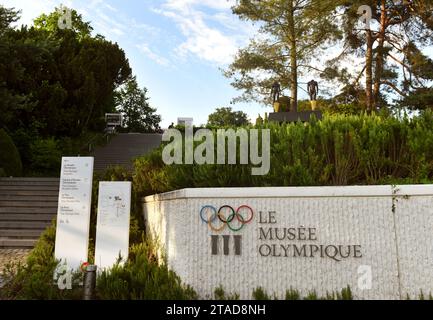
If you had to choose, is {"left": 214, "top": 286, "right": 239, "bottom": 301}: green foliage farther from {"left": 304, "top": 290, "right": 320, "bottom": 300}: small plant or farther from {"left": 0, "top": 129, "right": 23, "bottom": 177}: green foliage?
{"left": 0, "top": 129, "right": 23, "bottom": 177}: green foliage

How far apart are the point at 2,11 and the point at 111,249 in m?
11.7

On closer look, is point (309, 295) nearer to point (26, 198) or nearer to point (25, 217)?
point (25, 217)

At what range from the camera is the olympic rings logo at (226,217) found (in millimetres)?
5504

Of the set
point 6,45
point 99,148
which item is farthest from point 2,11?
point 99,148

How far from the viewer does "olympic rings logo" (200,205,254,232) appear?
5504mm

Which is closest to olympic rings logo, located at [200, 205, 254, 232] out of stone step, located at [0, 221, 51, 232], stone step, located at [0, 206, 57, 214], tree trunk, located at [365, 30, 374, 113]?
stone step, located at [0, 221, 51, 232]

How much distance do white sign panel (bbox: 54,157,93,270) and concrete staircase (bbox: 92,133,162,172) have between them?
12.6 meters

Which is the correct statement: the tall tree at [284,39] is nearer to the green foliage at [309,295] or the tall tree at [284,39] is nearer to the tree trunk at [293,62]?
the tree trunk at [293,62]

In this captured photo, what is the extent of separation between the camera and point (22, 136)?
66.3 feet

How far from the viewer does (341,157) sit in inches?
244

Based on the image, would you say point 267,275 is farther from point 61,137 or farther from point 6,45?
point 61,137

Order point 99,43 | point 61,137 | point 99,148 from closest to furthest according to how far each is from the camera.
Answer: point 61,137 → point 99,148 → point 99,43

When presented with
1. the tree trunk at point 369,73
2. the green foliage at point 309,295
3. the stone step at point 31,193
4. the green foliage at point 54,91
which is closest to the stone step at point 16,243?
the stone step at point 31,193

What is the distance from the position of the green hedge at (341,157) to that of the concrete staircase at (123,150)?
44.9 feet
